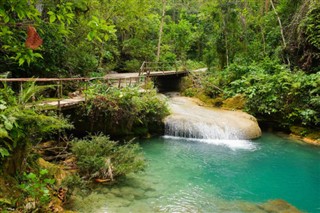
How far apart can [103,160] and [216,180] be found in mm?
3533

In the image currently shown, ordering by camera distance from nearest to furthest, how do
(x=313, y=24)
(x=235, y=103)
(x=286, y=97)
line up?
(x=286, y=97) < (x=313, y=24) < (x=235, y=103)

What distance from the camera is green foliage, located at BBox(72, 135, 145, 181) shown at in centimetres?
739

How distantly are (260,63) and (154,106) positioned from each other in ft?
32.6

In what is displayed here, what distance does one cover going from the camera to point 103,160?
7.44 m

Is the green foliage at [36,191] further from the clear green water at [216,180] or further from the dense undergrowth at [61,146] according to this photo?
the clear green water at [216,180]

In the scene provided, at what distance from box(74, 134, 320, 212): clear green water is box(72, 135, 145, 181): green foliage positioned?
0.41 m

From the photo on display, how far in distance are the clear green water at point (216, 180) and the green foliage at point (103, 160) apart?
A: 1.34 feet

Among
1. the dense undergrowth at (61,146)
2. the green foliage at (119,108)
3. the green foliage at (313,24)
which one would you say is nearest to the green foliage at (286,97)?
the green foliage at (313,24)

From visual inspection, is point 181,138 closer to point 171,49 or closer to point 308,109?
point 308,109

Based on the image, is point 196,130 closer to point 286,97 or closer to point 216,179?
point 216,179

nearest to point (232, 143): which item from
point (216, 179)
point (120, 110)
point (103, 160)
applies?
point (216, 179)

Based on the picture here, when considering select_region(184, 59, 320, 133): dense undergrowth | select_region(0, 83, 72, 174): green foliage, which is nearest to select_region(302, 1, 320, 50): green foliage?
select_region(184, 59, 320, 133): dense undergrowth

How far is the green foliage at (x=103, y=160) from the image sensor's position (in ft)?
24.3

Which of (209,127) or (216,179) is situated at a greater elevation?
(209,127)
